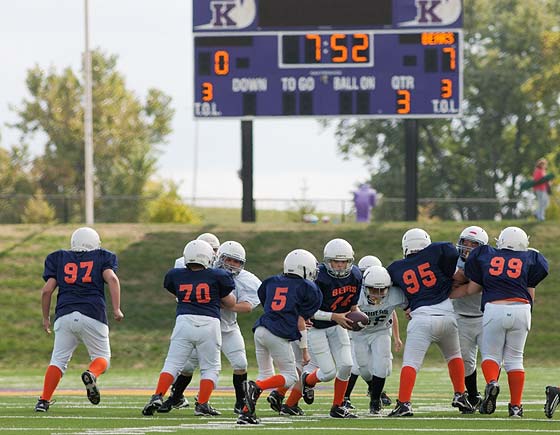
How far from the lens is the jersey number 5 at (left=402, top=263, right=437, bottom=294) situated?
13656 mm

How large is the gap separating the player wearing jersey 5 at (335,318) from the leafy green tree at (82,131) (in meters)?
41.1

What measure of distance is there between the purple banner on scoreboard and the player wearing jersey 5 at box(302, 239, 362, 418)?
53.3 ft

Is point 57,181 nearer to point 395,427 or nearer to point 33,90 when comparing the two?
point 33,90

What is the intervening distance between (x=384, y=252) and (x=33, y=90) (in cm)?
2841

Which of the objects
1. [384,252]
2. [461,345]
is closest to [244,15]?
[384,252]

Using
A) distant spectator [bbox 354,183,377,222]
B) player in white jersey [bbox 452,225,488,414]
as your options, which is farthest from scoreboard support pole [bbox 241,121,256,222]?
player in white jersey [bbox 452,225,488,414]

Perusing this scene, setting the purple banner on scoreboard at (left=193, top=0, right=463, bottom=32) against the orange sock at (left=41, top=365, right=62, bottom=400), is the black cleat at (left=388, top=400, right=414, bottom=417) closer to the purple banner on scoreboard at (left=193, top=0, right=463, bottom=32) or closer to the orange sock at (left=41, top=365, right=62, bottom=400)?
the orange sock at (left=41, top=365, right=62, bottom=400)

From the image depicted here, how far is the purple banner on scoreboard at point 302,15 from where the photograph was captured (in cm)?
2958

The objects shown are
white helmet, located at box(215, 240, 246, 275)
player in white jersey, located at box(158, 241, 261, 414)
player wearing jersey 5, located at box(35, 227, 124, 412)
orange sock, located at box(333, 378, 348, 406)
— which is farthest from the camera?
player wearing jersey 5, located at box(35, 227, 124, 412)

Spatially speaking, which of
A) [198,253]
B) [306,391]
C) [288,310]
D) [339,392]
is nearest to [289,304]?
[288,310]

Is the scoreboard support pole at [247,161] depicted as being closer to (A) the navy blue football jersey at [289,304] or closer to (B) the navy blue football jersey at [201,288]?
(B) the navy blue football jersey at [201,288]

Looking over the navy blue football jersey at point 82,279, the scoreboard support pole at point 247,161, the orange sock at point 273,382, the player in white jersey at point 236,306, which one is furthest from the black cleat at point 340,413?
the scoreboard support pole at point 247,161

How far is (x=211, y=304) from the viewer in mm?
13477

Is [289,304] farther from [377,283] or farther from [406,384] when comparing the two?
[406,384]
